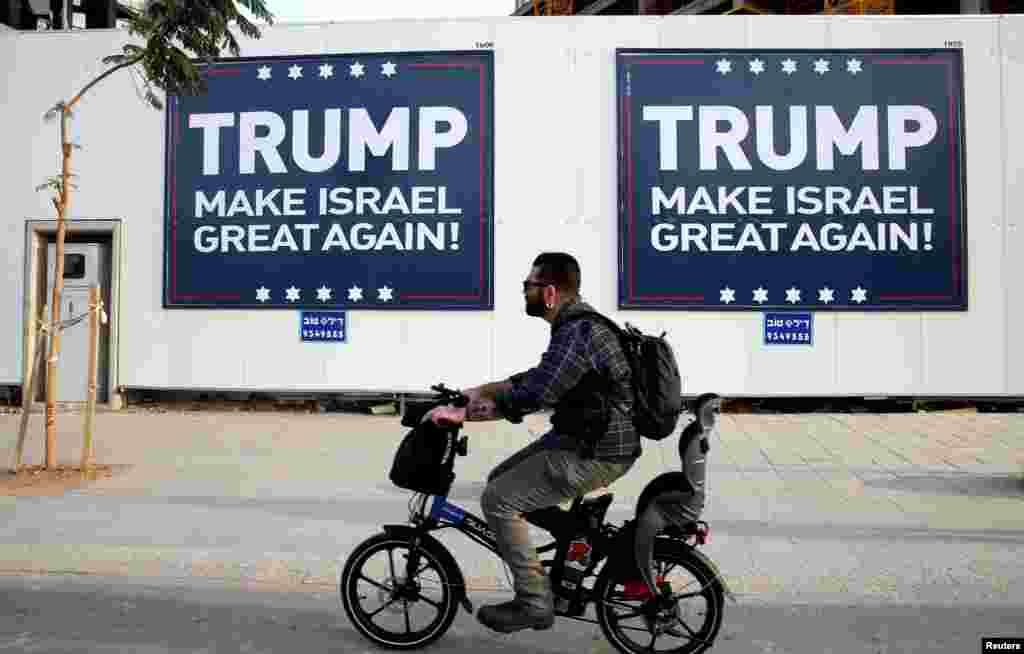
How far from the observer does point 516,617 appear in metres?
3.99

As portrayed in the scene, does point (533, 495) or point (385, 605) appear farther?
point (385, 605)

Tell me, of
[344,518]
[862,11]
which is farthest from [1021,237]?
[862,11]

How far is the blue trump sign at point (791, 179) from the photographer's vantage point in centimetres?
1325

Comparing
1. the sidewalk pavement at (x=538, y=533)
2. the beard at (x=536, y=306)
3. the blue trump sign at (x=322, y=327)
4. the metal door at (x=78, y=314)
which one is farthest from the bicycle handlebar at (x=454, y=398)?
the metal door at (x=78, y=314)

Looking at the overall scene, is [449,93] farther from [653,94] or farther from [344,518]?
[344,518]

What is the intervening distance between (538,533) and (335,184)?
27.4 feet

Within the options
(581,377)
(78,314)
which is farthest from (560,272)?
(78,314)

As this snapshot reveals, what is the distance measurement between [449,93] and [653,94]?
3056 millimetres

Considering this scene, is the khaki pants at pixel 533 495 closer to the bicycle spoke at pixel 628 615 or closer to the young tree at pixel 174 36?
the bicycle spoke at pixel 628 615

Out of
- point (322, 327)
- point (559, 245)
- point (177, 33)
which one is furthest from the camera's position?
point (322, 327)

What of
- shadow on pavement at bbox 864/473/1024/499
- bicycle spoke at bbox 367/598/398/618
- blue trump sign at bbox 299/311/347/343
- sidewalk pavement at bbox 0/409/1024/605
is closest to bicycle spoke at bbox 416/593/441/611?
bicycle spoke at bbox 367/598/398/618

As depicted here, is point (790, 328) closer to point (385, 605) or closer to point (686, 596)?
point (686, 596)

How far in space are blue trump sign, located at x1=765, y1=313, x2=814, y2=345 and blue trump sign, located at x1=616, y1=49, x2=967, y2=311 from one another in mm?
193

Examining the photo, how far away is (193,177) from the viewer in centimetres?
Result: 1402
